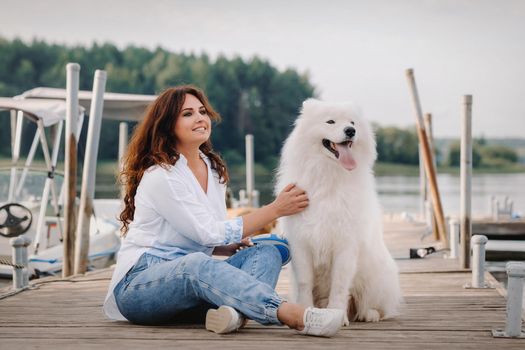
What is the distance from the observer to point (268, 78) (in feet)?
171

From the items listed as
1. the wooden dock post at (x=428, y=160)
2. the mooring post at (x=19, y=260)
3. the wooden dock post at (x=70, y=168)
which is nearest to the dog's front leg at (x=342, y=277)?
the mooring post at (x=19, y=260)

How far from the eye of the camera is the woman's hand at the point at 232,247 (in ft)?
10.7

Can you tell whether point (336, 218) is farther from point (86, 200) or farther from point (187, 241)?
point (86, 200)

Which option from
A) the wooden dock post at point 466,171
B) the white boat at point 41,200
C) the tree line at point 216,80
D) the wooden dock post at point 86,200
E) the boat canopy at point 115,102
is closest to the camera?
the wooden dock post at point 466,171

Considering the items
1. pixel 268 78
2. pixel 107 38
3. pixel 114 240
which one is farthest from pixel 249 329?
pixel 107 38

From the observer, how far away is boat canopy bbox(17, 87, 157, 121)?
8.95 metres

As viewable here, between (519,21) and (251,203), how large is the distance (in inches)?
843

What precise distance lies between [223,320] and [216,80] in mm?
50427

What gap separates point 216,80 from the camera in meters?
52.5

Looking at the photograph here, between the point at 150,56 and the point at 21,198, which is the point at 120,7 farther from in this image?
the point at 21,198

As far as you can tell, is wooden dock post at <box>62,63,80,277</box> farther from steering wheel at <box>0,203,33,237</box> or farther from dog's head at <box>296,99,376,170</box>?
dog's head at <box>296,99,376,170</box>

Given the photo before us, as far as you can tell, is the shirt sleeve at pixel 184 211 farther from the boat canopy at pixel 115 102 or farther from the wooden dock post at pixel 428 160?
the boat canopy at pixel 115 102

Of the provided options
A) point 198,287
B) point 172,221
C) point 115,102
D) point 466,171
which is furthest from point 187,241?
point 115,102

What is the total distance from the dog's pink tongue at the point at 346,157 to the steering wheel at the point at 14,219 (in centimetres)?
427
